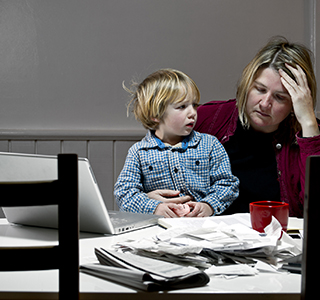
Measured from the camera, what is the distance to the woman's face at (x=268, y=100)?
5.44ft

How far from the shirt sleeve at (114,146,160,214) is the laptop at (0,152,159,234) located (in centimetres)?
34

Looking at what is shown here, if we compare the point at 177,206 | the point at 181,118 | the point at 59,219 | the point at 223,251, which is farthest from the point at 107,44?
the point at 59,219

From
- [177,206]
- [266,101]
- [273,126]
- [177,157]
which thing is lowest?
[177,206]

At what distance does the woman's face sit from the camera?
166 centimetres

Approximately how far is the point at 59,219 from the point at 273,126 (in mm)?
1386

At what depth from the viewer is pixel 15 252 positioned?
0.54 meters

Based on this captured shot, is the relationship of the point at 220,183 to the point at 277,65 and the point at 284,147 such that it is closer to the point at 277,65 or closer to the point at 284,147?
the point at 284,147

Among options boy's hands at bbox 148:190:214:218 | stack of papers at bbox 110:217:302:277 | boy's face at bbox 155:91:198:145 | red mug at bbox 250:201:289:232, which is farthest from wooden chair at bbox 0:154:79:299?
boy's face at bbox 155:91:198:145

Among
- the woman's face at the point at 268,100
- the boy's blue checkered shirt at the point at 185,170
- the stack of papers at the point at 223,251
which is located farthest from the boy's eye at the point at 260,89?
the stack of papers at the point at 223,251

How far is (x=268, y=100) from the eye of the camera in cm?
165

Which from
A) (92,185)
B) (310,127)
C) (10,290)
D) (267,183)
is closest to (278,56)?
(310,127)

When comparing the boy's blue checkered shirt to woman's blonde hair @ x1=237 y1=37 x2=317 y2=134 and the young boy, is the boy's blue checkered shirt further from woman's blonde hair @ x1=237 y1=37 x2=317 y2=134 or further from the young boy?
woman's blonde hair @ x1=237 y1=37 x2=317 y2=134

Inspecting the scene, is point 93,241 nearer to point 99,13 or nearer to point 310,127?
point 310,127

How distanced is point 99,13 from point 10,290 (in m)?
2.21
